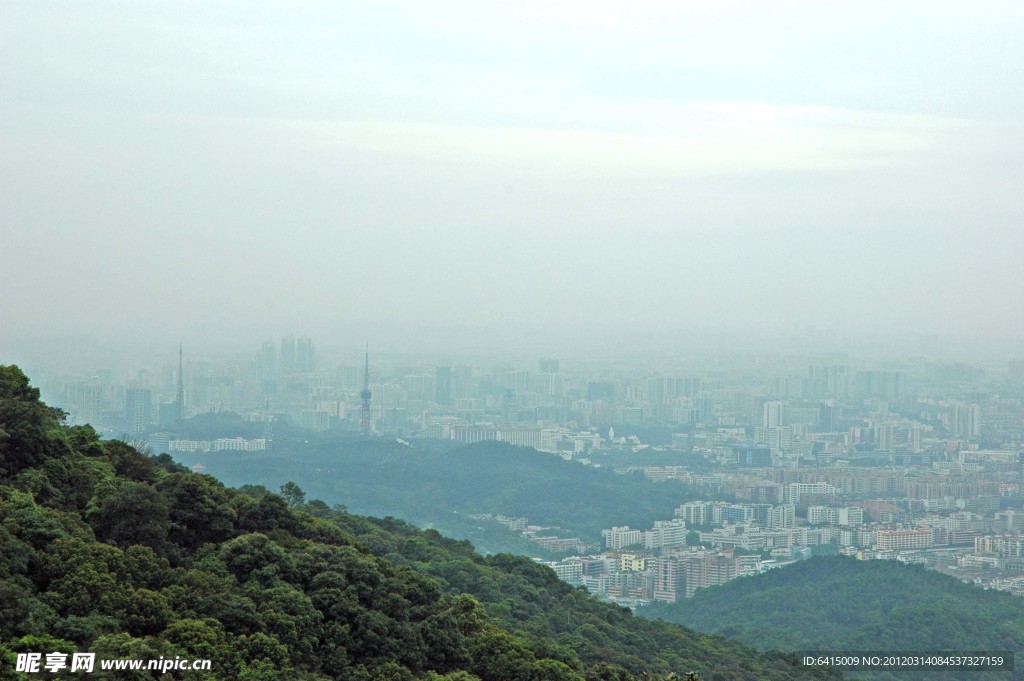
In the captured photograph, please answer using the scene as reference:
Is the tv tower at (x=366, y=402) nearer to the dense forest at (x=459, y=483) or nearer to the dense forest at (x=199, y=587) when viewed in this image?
the dense forest at (x=459, y=483)

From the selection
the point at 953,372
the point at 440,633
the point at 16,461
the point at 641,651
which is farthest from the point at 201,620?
the point at 953,372

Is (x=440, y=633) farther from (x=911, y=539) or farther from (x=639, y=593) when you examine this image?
(x=911, y=539)

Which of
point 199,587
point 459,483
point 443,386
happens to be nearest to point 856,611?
point 199,587

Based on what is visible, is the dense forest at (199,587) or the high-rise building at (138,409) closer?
the dense forest at (199,587)

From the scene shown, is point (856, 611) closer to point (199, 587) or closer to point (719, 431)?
point (199, 587)

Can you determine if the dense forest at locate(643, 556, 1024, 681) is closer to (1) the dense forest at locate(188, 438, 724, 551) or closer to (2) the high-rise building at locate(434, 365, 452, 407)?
(1) the dense forest at locate(188, 438, 724, 551)

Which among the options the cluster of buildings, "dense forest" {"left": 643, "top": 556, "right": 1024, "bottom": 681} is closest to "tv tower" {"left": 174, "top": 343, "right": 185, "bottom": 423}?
the cluster of buildings

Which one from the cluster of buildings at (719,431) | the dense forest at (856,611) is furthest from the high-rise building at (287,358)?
the dense forest at (856,611)
